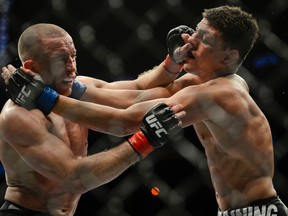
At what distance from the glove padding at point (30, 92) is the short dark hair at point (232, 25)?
0.74 meters

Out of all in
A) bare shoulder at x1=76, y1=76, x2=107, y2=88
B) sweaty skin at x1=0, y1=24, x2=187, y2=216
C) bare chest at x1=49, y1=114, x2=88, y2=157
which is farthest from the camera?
bare shoulder at x1=76, y1=76, x2=107, y2=88

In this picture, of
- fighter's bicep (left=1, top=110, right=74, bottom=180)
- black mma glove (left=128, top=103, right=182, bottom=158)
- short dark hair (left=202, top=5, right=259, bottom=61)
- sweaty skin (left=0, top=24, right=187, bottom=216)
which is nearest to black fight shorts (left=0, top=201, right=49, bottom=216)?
sweaty skin (left=0, top=24, right=187, bottom=216)

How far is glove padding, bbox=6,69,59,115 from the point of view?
82.1 inches

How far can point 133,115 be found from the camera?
2.21 metres

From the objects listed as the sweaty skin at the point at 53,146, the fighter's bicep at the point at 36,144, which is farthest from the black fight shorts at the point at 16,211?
the fighter's bicep at the point at 36,144

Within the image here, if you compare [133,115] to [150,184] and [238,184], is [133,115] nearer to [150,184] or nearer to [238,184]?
[238,184]

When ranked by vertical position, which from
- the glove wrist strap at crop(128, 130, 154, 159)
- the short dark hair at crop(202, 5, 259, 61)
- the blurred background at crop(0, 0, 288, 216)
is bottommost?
the blurred background at crop(0, 0, 288, 216)

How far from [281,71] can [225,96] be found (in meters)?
1.90

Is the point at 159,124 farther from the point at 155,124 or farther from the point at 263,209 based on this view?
the point at 263,209

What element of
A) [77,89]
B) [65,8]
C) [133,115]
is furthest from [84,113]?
[65,8]

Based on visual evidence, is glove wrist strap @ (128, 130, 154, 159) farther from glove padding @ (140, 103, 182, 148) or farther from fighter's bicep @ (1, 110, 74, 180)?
fighter's bicep @ (1, 110, 74, 180)

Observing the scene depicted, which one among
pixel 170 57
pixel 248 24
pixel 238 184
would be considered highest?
pixel 248 24

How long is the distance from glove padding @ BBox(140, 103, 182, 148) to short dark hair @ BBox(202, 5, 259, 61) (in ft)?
1.64

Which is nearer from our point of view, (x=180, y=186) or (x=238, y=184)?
(x=238, y=184)
